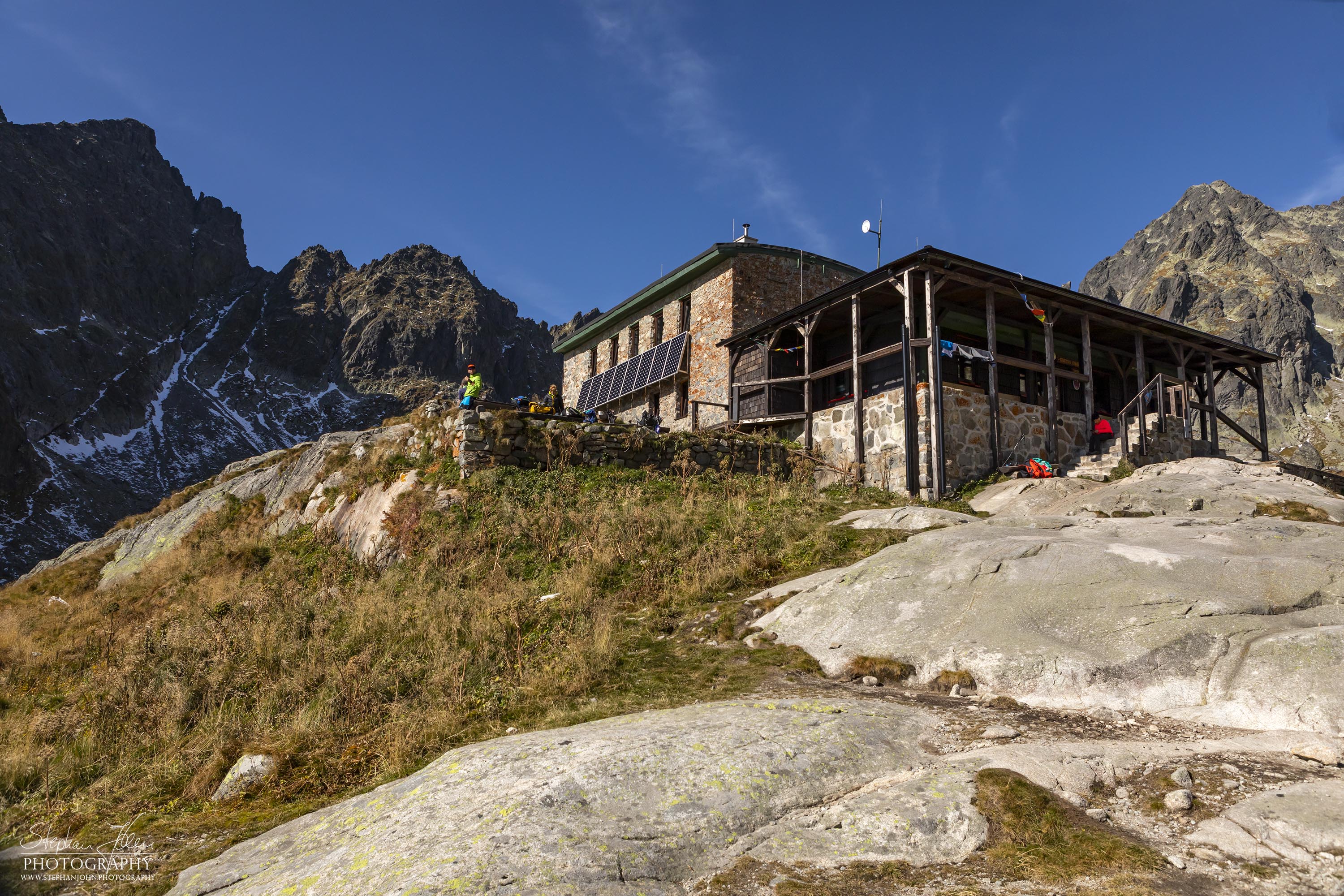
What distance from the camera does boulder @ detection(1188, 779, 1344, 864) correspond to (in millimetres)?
2941

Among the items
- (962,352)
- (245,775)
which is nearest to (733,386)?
(962,352)

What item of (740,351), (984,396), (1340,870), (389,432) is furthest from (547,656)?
(740,351)

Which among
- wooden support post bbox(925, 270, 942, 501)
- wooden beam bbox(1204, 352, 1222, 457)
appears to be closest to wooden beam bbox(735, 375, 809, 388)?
wooden support post bbox(925, 270, 942, 501)

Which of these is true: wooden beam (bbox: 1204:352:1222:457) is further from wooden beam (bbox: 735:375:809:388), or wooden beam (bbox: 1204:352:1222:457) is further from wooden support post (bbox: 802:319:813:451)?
wooden beam (bbox: 735:375:809:388)

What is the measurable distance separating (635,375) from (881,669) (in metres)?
21.7

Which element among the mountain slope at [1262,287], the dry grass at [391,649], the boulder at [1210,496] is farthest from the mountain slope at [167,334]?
the mountain slope at [1262,287]

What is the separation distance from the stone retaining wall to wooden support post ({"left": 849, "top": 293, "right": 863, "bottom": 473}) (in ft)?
6.74

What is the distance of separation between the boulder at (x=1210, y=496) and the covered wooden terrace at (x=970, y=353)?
313 cm

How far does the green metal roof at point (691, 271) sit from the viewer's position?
23109 millimetres

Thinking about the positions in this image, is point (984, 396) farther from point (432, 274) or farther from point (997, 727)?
point (432, 274)

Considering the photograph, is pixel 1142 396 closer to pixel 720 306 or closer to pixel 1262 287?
pixel 720 306

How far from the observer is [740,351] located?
73.1 ft

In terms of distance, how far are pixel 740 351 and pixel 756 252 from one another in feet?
11.7

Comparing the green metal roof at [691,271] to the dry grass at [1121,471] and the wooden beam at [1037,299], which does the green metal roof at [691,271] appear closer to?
the wooden beam at [1037,299]
